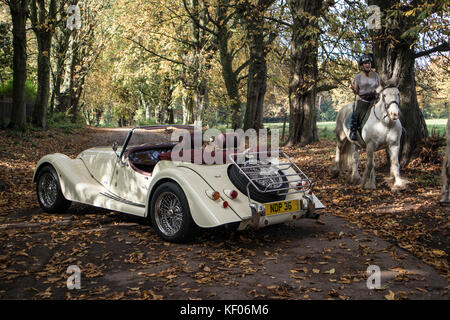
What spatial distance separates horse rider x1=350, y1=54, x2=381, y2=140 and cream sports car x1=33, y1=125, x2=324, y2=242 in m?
3.72

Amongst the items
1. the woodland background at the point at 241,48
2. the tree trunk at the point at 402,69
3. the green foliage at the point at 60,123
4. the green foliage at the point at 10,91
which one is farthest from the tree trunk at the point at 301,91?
the green foliage at the point at 10,91

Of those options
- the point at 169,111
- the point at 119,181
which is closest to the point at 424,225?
the point at 119,181

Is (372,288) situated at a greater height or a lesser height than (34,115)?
lesser

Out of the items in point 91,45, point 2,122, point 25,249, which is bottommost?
point 25,249

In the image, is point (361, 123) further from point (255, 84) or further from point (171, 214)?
point (255, 84)

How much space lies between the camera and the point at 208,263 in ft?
16.6

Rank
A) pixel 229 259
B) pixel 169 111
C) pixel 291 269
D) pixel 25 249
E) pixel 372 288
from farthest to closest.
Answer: pixel 169 111
pixel 25 249
pixel 229 259
pixel 291 269
pixel 372 288

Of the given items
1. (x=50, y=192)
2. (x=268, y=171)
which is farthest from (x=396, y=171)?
(x=50, y=192)

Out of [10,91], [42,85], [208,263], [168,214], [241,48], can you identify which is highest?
[241,48]

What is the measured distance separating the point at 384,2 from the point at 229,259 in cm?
881

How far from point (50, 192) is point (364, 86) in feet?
22.8

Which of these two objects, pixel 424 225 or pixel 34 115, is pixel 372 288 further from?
pixel 34 115

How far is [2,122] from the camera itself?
60.7 feet

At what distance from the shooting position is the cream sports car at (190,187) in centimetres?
550
